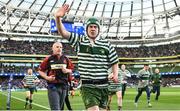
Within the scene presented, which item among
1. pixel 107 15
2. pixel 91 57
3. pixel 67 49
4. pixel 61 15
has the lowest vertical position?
pixel 91 57

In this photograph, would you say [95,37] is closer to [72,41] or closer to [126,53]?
[72,41]

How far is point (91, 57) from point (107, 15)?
200 ft

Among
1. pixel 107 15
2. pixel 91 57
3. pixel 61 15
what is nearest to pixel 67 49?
pixel 107 15

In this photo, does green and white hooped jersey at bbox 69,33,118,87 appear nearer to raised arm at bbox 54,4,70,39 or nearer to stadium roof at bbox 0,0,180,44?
raised arm at bbox 54,4,70,39

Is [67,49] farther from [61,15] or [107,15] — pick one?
[61,15]

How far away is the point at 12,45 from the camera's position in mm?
71688

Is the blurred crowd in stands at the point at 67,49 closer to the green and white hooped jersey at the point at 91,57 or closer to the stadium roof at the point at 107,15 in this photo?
the stadium roof at the point at 107,15

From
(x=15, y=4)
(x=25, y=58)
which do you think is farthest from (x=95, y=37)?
(x=25, y=58)

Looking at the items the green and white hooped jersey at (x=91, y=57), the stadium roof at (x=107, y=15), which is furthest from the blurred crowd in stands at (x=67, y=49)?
the green and white hooped jersey at (x=91, y=57)

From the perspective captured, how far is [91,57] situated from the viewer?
7.04m

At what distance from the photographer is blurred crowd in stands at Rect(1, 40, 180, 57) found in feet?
232

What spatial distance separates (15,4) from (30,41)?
17.7 m

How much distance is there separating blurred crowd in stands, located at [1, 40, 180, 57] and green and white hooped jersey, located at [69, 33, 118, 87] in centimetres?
6278

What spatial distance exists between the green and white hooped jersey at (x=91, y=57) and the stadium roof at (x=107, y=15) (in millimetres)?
51337
